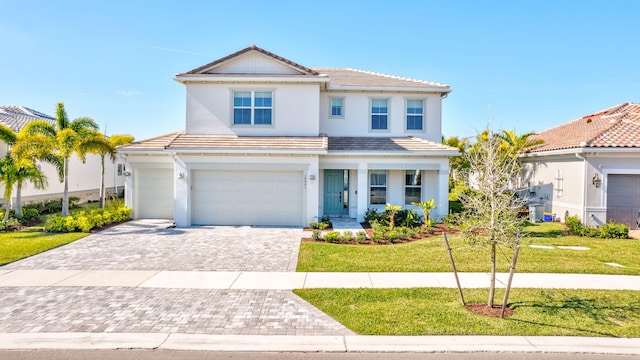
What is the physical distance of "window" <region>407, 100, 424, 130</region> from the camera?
17844 millimetres

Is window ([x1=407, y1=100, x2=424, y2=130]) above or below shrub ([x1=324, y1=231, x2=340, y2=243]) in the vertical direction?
above

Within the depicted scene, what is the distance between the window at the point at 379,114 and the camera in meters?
17.8

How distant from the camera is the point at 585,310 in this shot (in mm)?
6438

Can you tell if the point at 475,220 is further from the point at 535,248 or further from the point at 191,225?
the point at 191,225

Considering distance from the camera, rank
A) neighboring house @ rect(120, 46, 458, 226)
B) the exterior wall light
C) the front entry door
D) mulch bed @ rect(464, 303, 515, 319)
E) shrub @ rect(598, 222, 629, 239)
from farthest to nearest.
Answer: the front entry door < neighboring house @ rect(120, 46, 458, 226) < the exterior wall light < shrub @ rect(598, 222, 629, 239) < mulch bed @ rect(464, 303, 515, 319)

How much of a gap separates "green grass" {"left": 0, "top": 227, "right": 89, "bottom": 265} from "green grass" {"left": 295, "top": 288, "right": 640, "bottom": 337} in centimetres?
872

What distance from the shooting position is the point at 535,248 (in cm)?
1108

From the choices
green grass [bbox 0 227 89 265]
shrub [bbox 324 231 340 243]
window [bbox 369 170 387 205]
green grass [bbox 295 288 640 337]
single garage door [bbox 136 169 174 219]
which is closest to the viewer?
green grass [bbox 295 288 640 337]

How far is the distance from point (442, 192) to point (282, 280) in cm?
1046

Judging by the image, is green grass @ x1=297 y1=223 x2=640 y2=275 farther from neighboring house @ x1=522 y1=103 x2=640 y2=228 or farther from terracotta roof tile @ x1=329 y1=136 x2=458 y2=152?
terracotta roof tile @ x1=329 y1=136 x2=458 y2=152

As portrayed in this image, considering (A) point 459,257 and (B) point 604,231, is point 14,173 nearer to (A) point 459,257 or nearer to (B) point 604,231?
(A) point 459,257

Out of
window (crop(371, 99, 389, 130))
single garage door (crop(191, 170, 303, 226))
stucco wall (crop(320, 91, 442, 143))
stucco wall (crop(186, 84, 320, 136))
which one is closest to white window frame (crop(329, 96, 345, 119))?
stucco wall (crop(320, 91, 442, 143))

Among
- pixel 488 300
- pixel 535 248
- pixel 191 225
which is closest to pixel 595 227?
pixel 535 248

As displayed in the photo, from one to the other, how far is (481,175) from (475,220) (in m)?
0.89
